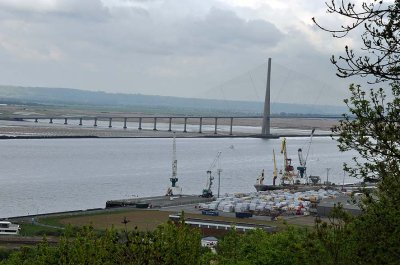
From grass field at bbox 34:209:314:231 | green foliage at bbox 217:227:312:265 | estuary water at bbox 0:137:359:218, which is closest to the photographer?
green foliage at bbox 217:227:312:265

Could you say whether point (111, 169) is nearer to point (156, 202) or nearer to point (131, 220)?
point (156, 202)

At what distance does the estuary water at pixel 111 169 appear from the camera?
1133 inches

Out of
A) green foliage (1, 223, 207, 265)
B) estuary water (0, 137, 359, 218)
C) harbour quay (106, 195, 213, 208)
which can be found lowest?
estuary water (0, 137, 359, 218)

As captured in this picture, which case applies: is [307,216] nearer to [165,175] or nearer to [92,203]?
[92,203]

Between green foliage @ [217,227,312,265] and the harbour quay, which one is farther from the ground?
green foliage @ [217,227,312,265]

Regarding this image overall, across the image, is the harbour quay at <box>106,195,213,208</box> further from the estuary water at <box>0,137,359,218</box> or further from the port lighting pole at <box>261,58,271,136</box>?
the port lighting pole at <box>261,58,271,136</box>

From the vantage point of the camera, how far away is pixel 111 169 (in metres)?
40.6

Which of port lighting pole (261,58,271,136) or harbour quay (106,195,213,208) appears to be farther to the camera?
port lighting pole (261,58,271,136)

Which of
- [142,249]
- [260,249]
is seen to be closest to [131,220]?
[260,249]

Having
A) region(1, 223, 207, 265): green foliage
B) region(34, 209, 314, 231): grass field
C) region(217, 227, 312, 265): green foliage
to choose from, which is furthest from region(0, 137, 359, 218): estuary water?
region(1, 223, 207, 265): green foliage

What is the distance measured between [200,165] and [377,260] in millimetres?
40617

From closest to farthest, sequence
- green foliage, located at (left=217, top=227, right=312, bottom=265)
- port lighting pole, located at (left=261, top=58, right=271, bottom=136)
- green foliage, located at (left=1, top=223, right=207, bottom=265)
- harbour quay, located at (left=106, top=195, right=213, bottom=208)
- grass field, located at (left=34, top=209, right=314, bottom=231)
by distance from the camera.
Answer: green foliage, located at (left=1, top=223, right=207, bottom=265)
green foliage, located at (left=217, top=227, right=312, bottom=265)
grass field, located at (left=34, top=209, right=314, bottom=231)
harbour quay, located at (left=106, top=195, right=213, bottom=208)
port lighting pole, located at (left=261, top=58, right=271, bottom=136)

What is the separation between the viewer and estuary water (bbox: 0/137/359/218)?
2877cm

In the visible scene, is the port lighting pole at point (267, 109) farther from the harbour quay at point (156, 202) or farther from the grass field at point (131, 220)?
the grass field at point (131, 220)
